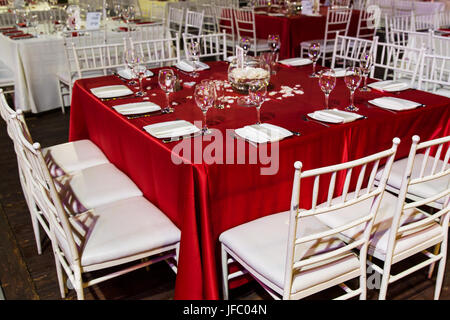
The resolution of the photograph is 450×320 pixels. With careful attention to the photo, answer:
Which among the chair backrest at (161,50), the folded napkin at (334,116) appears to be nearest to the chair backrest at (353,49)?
the folded napkin at (334,116)

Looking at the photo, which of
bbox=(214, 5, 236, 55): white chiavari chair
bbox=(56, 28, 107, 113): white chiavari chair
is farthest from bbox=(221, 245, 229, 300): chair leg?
bbox=(214, 5, 236, 55): white chiavari chair

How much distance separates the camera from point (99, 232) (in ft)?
5.73

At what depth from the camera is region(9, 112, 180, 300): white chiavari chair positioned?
1.61 meters

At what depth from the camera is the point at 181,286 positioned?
1.72m

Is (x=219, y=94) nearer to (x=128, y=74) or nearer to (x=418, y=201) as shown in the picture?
(x=128, y=74)

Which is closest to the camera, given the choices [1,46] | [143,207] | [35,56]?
[143,207]

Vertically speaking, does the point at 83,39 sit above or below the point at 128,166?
above

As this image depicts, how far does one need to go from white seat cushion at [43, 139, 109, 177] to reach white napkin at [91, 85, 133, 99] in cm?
33

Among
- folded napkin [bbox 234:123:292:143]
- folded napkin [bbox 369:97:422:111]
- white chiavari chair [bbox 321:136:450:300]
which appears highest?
folded napkin [bbox 369:97:422:111]

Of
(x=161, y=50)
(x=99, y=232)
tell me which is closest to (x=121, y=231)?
(x=99, y=232)

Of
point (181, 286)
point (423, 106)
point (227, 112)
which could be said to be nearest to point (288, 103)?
point (227, 112)

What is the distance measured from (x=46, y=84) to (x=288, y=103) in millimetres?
2986

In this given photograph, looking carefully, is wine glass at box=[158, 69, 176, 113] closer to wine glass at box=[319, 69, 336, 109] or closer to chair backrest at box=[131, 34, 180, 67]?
chair backrest at box=[131, 34, 180, 67]

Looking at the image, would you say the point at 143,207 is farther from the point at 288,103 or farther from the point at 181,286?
the point at 288,103
